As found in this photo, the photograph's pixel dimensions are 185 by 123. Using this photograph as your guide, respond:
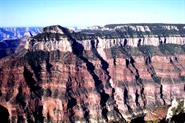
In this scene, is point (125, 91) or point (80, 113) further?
point (125, 91)

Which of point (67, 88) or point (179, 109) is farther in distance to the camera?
point (67, 88)

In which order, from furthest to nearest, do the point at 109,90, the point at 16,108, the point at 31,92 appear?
the point at 109,90 < the point at 31,92 < the point at 16,108

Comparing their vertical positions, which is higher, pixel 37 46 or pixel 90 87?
pixel 37 46

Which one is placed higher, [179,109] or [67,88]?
[179,109]

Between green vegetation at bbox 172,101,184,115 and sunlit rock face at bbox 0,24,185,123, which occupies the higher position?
green vegetation at bbox 172,101,184,115

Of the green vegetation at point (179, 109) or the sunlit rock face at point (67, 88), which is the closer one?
the green vegetation at point (179, 109)

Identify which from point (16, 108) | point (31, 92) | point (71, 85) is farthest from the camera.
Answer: point (71, 85)

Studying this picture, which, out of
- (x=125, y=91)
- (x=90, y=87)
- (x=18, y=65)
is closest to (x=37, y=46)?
(x=18, y=65)

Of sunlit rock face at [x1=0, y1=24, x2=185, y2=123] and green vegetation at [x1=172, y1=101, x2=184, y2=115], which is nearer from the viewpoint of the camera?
green vegetation at [x1=172, y1=101, x2=184, y2=115]

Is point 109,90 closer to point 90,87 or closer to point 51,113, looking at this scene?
point 90,87

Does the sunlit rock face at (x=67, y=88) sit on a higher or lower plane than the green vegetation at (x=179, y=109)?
lower

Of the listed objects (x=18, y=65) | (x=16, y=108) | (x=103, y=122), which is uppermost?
(x=18, y=65)
